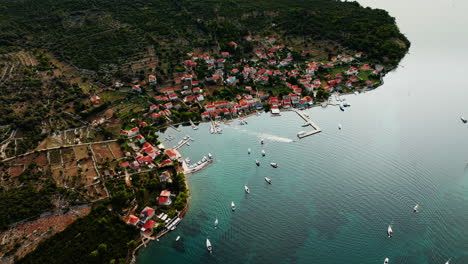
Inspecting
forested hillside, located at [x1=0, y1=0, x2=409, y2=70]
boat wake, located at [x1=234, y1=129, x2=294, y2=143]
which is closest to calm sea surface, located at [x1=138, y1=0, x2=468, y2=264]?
boat wake, located at [x1=234, y1=129, x2=294, y2=143]

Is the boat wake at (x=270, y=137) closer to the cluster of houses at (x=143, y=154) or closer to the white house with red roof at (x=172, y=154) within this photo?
the white house with red roof at (x=172, y=154)

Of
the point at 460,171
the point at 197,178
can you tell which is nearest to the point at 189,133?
the point at 197,178

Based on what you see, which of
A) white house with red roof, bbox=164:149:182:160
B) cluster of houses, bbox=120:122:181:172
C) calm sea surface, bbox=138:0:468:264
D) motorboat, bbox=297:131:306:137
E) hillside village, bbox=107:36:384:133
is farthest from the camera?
hillside village, bbox=107:36:384:133

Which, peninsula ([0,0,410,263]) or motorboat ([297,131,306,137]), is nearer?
peninsula ([0,0,410,263])

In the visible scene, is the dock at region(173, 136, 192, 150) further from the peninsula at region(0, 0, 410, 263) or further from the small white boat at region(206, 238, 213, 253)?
the small white boat at region(206, 238, 213, 253)

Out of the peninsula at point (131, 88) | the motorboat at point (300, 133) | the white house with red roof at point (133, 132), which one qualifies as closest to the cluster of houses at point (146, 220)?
the peninsula at point (131, 88)

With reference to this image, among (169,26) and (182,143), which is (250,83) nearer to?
(182,143)

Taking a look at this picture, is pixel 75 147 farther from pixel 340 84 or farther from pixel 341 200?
pixel 340 84
